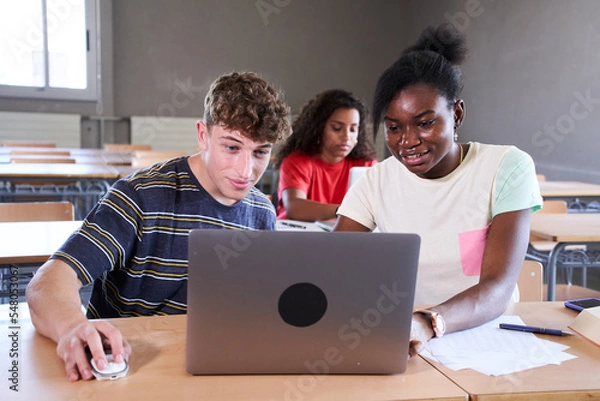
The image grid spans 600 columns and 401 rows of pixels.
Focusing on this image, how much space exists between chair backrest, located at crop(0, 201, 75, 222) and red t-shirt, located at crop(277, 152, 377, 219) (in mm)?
908

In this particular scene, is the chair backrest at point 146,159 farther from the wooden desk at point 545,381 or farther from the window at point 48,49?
the wooden desk at point 545,381

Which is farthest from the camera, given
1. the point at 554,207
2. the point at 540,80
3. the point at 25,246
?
the point at 540,80

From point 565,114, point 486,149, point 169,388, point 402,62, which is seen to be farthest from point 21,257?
point 565,114

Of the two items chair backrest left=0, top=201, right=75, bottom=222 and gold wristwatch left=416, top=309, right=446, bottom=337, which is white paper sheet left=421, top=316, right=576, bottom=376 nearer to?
gold wristwatch left=416, top=309, right=446, bottom=337

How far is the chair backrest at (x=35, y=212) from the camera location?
2.28 m

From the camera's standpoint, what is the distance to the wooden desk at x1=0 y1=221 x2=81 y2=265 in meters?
1.66

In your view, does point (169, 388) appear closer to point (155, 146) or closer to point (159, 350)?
point (159, 350)

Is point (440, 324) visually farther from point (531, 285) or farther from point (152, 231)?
point (531, 285)

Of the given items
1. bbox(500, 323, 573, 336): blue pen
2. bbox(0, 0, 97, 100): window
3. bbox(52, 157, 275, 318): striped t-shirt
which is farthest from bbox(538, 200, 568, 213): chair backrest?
bbox(0, 0, 97, 100): window

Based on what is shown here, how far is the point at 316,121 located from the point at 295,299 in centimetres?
201

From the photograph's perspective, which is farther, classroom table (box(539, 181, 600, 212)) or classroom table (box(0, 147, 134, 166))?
classroom table (box(0, 147, 134, 166))

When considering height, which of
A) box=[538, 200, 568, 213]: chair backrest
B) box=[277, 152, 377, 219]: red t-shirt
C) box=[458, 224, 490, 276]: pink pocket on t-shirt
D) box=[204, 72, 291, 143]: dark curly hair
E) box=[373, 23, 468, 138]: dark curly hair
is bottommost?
box=[538, 200, 568, 213]: chair backrest

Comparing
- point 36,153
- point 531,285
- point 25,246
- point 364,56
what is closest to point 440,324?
point 531,285

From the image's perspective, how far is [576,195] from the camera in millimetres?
3592
